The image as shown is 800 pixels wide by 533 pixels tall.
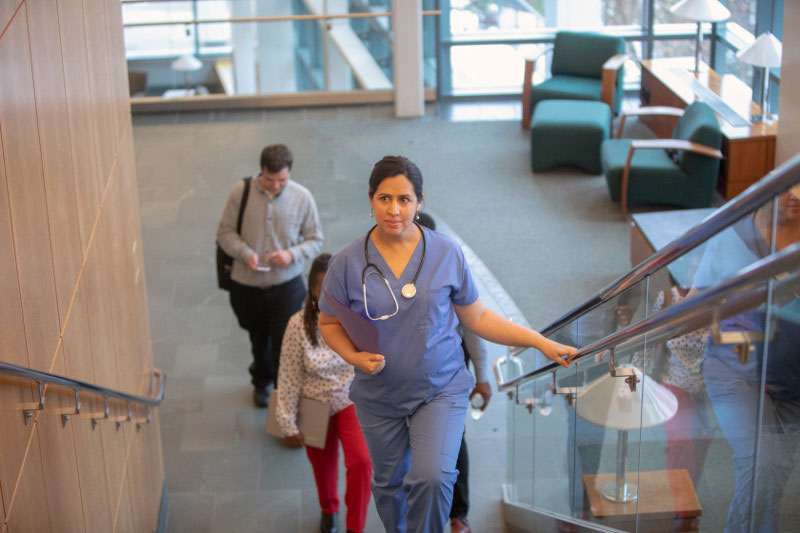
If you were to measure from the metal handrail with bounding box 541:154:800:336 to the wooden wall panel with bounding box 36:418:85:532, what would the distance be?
74.4 inches

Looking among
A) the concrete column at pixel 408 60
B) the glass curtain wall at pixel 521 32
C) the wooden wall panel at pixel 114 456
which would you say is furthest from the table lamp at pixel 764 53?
the wooden wall panel at pixel 114 456

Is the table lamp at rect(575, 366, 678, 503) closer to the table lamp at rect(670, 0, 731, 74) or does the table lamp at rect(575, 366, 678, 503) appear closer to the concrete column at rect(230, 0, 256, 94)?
the table lamp at rect(670, 0, 731, 74)

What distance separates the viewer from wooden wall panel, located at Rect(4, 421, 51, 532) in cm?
275

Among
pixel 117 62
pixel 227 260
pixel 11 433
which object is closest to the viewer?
pixel 11 433

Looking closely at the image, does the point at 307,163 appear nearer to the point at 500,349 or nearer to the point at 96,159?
the point at 500,349

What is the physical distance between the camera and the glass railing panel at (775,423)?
2363mm

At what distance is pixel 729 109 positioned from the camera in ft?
33.3

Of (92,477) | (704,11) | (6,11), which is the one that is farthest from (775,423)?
(704,11)

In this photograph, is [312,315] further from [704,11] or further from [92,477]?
[704,11]

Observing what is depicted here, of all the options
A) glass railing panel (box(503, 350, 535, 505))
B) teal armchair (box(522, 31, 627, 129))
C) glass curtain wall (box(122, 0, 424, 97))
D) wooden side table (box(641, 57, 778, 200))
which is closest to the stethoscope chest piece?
glass railing panel (box(503, 350, 535, 505))

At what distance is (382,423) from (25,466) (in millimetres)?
1247

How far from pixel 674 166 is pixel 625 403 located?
6324 mm

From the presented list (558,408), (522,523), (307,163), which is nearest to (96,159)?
(558,408)

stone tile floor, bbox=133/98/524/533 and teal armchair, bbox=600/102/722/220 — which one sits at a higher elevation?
teal armchair, bbox=600/102/722/220
